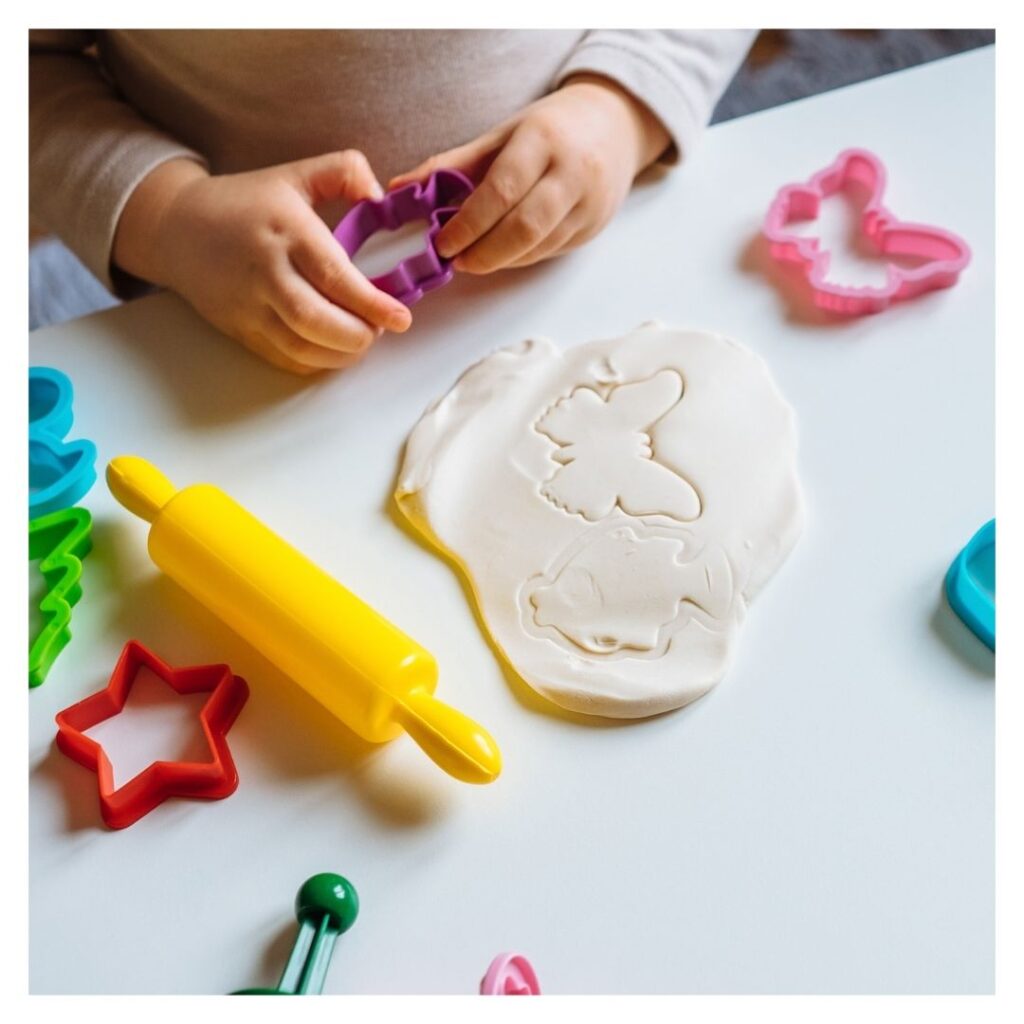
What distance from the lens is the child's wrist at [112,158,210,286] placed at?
0.73m

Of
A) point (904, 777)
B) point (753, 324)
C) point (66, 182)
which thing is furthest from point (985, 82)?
point (66, 182)

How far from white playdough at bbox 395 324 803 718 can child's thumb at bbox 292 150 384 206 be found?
0.15 metres

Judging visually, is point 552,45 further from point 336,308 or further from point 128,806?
point 128,806

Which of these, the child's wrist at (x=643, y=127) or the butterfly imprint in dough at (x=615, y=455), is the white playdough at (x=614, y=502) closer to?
the butterfly imprint in dough at (x=615, y=455)

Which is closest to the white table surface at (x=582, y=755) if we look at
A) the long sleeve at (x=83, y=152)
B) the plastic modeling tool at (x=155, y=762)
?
the plastic modeling tool at (x=155, y=762)

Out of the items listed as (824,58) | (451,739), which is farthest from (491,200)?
(824,58)

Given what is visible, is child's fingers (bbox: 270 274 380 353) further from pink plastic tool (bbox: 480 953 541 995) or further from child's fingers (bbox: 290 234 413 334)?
pink plastic tool (bbox: 480 953 541 995)

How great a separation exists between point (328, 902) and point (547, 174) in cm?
47

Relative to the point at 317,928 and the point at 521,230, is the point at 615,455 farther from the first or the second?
the point at 317,928

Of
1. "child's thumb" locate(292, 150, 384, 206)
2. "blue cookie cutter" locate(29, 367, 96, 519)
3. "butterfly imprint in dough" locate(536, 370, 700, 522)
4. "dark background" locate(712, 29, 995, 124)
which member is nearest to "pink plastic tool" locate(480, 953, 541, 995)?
"butterfly imprint in dough" locate(536, 370, 700, 522)

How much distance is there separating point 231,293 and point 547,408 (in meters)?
0.22

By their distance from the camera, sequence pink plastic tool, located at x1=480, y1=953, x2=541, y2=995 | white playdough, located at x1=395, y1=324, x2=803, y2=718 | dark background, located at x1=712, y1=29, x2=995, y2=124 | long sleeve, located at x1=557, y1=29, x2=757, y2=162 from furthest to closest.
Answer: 1. dark background, located at x1=712, y1=29, x2=995, y2=124
2. long sleeve, located at x1=557, y1=29, x2=757, y2=162
3. white playdough, located at x1=395, y1=324, x2=803, y2=718
4. pink plastic tool, located at x1=480, y1=953, x2=541, y2=995

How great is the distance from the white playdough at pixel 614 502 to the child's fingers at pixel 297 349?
0.07m

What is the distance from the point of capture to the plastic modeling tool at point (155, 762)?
496 millimetres
